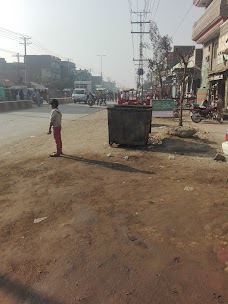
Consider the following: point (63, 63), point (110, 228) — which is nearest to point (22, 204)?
point (110, 228)

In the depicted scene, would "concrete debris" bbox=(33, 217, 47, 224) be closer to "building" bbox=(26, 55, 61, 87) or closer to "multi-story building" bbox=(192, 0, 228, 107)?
"multi-story building" bbox=(192, 0, 228, 107)

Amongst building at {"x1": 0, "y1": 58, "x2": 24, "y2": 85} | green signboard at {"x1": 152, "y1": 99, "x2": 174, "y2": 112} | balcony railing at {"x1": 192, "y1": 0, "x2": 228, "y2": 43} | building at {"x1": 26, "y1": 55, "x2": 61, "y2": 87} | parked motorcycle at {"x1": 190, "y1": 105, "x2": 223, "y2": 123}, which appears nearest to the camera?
parked motorcycle at {"x1": 190, "y1": 105, "x2": 223, "y2": 123}

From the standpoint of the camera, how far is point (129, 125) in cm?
902

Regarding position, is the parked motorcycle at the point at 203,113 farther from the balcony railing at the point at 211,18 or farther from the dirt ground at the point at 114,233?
the dirt ground at the point at 114,233

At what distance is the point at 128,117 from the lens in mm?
9000

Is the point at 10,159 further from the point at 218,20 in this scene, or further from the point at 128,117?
the point at 218,20

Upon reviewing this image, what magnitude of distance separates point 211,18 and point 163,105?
11.2 meters

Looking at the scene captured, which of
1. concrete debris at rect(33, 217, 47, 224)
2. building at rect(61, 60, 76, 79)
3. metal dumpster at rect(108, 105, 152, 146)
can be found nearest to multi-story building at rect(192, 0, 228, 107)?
metal dumpster at rect(108, 105, 152, 146)

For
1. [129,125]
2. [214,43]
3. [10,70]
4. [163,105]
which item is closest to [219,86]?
[214,43]

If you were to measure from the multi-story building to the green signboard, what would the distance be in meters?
3.64

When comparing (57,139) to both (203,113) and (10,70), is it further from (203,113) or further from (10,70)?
(10,70)

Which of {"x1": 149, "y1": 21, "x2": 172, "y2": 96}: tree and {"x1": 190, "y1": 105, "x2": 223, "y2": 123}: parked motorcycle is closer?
{"x1": 190, "y1": 105, "x2": 223, "y2": 123}: parked motorcycle

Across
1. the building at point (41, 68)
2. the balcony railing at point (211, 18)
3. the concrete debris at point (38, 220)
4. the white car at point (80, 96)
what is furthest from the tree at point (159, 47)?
the building at point (41, 68)

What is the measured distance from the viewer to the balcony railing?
73.9 ft
